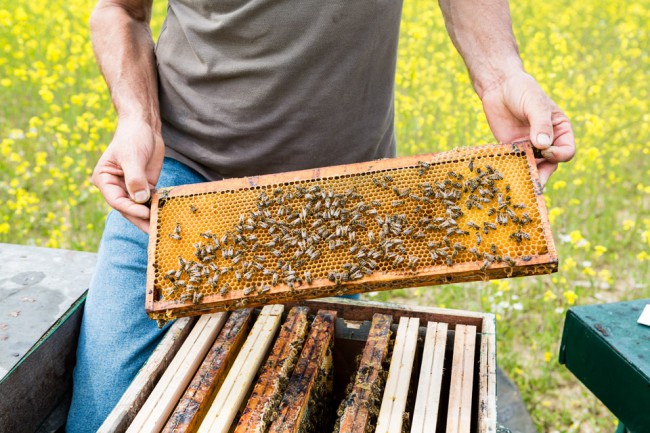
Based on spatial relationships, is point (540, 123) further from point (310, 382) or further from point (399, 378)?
point (310, 382)

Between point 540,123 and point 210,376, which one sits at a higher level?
point 540,123

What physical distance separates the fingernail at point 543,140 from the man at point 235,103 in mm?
140

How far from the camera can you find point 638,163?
7.70m

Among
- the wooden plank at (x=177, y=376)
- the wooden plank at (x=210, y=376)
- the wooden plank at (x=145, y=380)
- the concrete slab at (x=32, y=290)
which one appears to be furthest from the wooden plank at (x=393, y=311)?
the concrete slab at (x=32, y=290)

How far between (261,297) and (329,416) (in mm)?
775

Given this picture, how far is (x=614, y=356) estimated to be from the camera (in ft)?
9.43

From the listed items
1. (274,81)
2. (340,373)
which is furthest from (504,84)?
(340,373)

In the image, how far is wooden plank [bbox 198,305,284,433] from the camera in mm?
2186

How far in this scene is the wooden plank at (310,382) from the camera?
2.21 meters

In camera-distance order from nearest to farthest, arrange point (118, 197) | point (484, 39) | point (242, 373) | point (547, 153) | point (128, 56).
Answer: point (242, 373), point (547, 153), point (118, 197), point (484, 39), point (128, 56)

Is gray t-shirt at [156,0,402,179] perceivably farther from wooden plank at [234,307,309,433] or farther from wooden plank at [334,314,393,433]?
wooden plank at [334,314,393,433]

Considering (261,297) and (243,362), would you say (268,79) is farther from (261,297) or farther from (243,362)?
(243,362)

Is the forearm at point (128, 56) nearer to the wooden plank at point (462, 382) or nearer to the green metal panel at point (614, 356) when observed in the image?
the wooden plank at point (462, 382)

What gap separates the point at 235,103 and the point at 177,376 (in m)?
1.54
